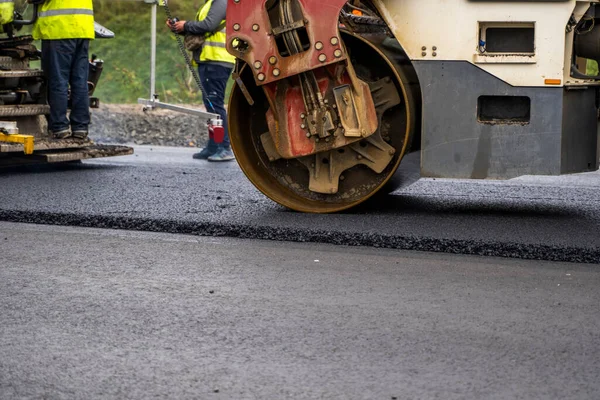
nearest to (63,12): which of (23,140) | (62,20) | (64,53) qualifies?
(62,20)

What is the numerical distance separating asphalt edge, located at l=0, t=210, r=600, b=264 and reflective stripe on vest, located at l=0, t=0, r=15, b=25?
279 centimetres

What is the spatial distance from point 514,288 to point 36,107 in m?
5.09

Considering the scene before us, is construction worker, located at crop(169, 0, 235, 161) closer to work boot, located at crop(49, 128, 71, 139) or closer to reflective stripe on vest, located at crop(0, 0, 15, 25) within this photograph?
work boot, located at crop(49, 128, 71, 139)

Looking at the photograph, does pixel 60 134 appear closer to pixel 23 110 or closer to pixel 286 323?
pixel 23 110

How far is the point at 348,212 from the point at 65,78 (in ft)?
11.1

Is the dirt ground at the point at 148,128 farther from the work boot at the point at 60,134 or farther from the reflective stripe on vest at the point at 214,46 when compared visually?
the work boot at the point at 60,134

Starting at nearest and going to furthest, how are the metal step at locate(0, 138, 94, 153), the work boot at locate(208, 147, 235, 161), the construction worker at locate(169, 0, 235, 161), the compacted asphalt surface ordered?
the compacted asphalt surface, the metal step at locate(0, 138, 94, 153), the work boot at locate(208, 147, 235, 161), the construction worker at locate(169, 0, 235, 161)

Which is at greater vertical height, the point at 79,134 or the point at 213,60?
the point at 213,60

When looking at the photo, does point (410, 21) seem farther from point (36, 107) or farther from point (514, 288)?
point (36, 107)

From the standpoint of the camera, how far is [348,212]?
6.04 metres

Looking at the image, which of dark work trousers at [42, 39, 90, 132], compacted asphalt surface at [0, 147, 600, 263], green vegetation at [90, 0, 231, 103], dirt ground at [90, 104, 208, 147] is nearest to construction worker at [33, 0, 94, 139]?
dark work trousers at [42, 39, 90, 132]

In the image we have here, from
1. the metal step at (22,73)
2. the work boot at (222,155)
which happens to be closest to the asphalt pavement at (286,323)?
the metal step at (22,73)

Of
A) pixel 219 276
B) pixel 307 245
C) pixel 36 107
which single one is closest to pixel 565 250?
pixel 307 245

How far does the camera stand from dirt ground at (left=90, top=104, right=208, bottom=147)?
1189 centimetres
